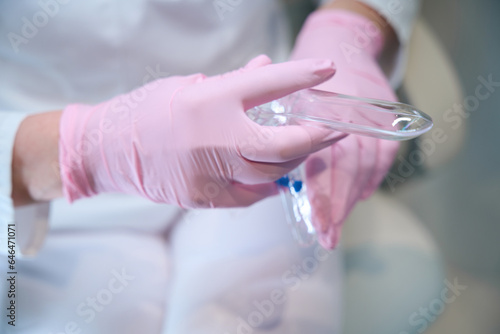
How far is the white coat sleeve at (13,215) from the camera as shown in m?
0.53

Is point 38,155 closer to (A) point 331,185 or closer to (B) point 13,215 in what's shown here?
Answer: (B) point 13,215

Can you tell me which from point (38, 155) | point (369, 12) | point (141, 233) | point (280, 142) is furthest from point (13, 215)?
point (369, 12)

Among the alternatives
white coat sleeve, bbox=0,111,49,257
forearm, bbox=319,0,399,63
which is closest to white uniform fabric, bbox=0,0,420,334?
white coat sleeve, bbox=0,111,49,257

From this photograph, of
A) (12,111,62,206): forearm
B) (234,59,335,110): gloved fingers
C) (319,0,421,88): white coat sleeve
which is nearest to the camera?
(234,59,335,110): gloved fingers

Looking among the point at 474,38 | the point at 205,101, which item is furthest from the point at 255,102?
the point at 474,38

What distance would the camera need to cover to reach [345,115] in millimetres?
457

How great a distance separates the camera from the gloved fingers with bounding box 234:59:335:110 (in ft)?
1.43

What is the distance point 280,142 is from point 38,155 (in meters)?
0.34

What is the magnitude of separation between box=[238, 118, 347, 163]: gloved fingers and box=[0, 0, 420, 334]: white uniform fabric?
0.29 metres

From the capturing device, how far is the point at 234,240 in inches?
28.2

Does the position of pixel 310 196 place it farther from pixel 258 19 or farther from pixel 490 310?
pixel 490 310

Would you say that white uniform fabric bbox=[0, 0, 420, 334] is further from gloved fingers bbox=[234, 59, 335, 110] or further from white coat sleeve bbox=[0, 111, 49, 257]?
gloved fingers bbox=[234, 59, 335, 110]

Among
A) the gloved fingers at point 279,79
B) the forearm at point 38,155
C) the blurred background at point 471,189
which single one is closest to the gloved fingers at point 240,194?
the gloved fingers at point 279,79

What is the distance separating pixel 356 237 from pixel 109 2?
66 cm
